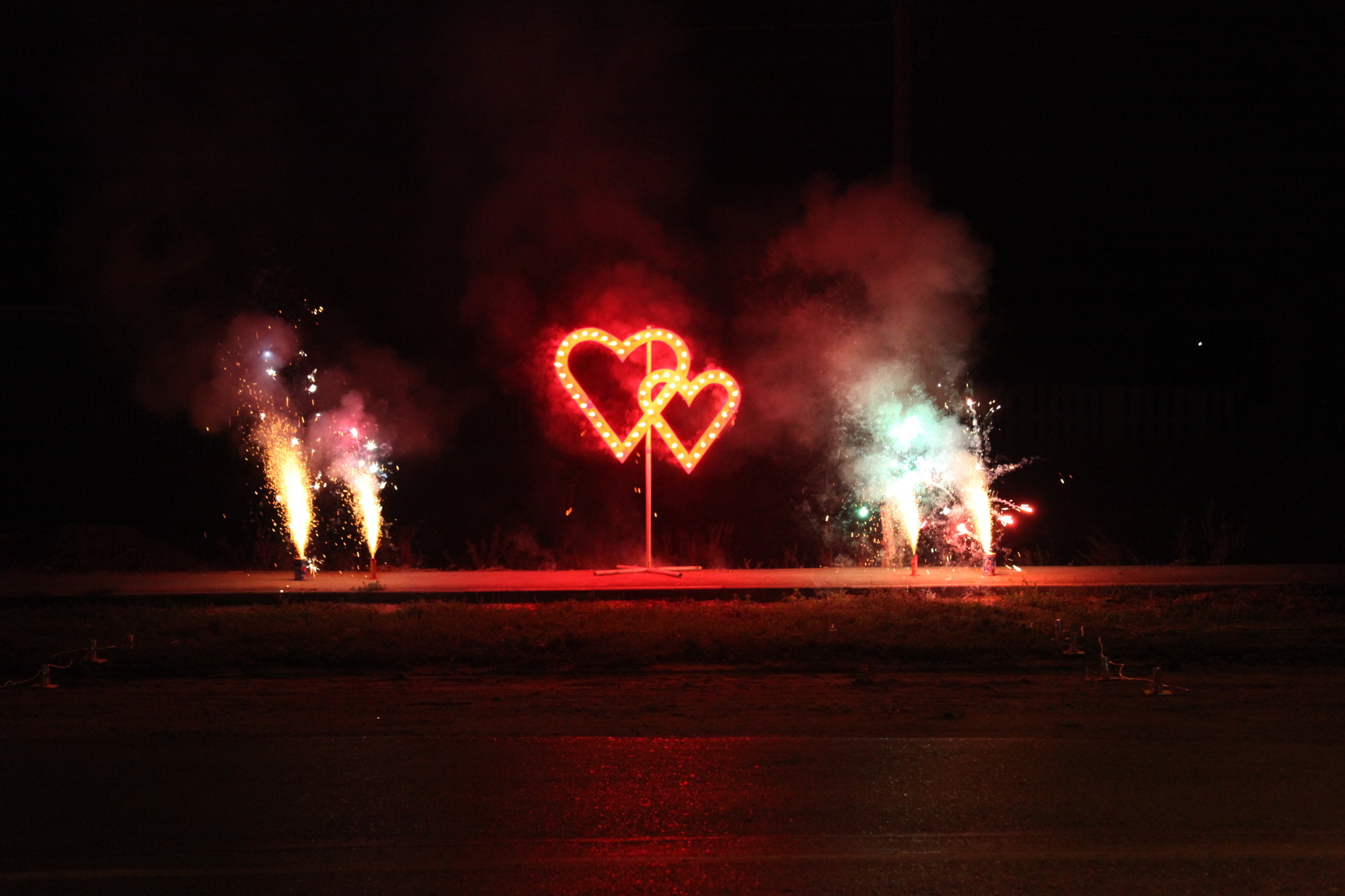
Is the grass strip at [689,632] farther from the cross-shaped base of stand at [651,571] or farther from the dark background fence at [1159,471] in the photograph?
the dark background fence at [1159,471]

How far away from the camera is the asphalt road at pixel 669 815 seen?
4.15 meters

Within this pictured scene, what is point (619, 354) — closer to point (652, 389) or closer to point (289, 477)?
point (652, 389)

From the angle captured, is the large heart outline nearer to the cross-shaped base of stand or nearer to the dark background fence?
the cross-shaped base of stand

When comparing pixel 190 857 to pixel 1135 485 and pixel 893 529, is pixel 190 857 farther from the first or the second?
pixel 1135 485

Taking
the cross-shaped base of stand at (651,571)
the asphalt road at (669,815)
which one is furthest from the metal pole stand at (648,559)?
the asphalt road at (669,815)

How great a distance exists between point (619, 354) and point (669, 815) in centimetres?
784

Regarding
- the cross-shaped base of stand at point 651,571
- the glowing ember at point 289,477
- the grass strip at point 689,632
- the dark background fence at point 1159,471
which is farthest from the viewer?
the dark background fence at point 1159,471

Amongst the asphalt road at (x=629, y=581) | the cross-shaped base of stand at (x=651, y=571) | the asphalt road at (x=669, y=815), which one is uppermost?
the cross-shaped base of stand at (x=651, y=571)

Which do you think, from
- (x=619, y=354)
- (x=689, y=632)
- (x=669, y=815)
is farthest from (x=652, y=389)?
(x=669, y=815)

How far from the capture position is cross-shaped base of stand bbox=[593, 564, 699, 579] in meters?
12.0

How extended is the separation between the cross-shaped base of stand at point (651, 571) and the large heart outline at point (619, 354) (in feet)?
4.02

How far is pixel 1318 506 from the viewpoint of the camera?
1580 centimetres

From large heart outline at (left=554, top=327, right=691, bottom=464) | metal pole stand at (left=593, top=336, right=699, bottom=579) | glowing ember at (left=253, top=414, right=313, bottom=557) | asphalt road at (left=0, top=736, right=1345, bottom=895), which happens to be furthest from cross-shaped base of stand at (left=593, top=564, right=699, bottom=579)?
asphalt road at (left=0, top=736, right=1345, bottom=895)

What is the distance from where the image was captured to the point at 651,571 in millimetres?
12133
